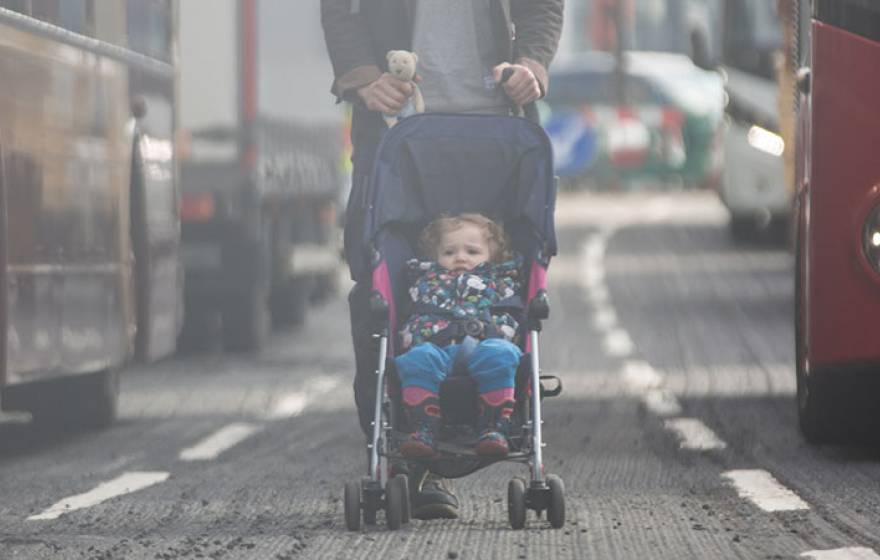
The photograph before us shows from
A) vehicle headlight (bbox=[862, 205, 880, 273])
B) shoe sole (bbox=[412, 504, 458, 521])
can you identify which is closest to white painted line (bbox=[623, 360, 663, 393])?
vehicle headlight (bbox=[862, 205, 880, 273])

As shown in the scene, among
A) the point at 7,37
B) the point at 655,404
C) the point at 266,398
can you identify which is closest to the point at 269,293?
the point at 266,398

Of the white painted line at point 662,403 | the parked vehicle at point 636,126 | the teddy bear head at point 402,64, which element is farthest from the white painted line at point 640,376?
the parked vehicle at point 636,126

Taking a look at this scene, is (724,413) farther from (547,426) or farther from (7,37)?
(7,37)

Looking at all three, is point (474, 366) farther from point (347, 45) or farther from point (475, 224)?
Answer: point (347, 45)

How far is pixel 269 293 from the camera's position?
19.5m

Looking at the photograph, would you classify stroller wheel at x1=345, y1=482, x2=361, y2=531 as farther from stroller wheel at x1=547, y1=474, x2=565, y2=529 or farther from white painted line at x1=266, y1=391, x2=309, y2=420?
white painted line at x1=266, y1=391, x2=309, y2=420

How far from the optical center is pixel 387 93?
333 inches

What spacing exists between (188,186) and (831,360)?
8491mm

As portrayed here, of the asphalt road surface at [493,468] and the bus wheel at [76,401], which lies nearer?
the asphalt road surface at [493,468]

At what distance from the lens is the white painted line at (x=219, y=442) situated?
10672 mm

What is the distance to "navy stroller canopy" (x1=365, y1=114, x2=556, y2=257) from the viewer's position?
8.43m

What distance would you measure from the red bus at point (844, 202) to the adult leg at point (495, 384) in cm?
182

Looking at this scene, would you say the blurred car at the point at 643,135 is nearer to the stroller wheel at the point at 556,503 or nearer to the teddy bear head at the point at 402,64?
the teddy bear head at the point at 402,64

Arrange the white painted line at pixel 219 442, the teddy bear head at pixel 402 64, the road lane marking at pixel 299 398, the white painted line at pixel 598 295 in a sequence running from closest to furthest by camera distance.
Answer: the teddy bear head at pixel 402 64
the white painted line at pixel 219 442
the road lane marking at pixel 299 398
the white painted line at pixel 598 295
